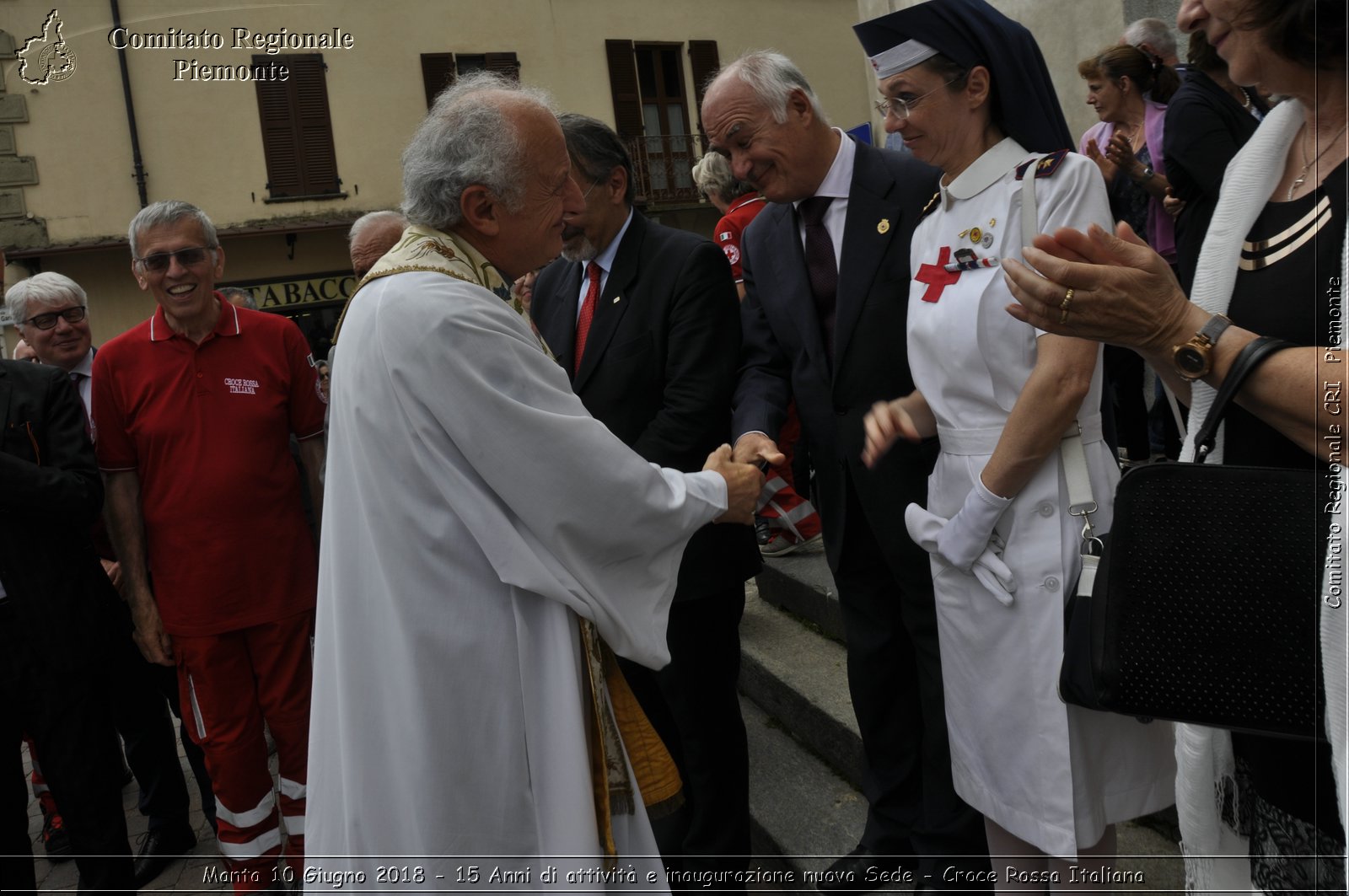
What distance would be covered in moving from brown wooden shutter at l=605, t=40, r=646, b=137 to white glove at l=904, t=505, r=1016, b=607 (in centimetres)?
1902

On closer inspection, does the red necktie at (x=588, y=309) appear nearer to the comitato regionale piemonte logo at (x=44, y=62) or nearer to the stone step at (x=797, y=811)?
the stone step at (x=797, y=811)

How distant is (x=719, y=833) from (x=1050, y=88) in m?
2.32

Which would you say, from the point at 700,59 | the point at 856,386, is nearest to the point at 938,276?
the point at 856,386

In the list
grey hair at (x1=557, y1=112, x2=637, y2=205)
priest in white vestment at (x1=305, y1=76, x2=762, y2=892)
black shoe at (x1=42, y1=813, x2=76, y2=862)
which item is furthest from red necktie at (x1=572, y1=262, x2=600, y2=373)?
black shoe at (x1=42, y1=813, x2=76, y2=862)

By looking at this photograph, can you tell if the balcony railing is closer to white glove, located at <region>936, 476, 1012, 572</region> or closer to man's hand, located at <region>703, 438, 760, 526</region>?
man's hand, located at <region>703, 438, 760, 526</region>

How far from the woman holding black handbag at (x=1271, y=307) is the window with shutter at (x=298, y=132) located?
61.4 feet

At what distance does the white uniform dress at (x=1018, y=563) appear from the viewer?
2.07 meters

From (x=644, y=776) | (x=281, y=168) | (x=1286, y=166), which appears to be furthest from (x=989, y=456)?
(x=281, y=168)

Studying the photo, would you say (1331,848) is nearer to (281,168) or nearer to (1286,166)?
(1286,166)

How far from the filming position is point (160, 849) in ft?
13.9

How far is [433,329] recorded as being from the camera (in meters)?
1.91

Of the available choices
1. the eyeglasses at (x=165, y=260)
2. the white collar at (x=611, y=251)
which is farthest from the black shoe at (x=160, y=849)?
the white collar at (x=611, y=251)

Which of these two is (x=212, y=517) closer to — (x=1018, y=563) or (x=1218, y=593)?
(x=1018, y=563)

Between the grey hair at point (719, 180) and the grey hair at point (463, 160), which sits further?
the grey hair at point (719, 180)
